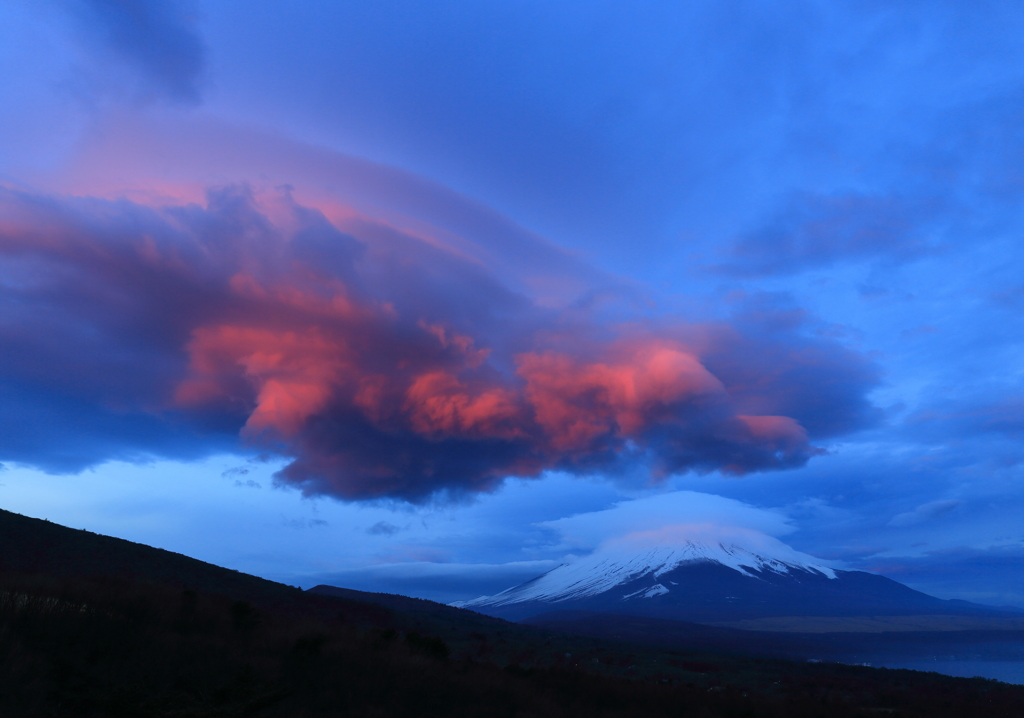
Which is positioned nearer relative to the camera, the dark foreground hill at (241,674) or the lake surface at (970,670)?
the dark foreground hill at (241,674)

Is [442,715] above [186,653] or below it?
below

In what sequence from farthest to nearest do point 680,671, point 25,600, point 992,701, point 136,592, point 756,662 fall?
1. point 756,662
2. point 680,671
3. point 992,701
4. point 136,592
5. point 25,600

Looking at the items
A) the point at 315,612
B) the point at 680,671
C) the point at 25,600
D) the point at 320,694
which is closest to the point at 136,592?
the point at 25,600

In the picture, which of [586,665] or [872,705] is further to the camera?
[586,665]

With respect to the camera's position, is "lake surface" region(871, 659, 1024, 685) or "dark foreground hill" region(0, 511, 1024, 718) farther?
"lake surface" region(871, 659, 1024, 685)

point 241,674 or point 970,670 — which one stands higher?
point 241,674

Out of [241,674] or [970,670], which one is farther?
[970,670]

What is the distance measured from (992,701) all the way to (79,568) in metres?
56.8

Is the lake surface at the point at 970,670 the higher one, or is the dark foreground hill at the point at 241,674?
the dark foreground hill at the point at 241,674

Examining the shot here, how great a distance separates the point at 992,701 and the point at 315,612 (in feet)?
141

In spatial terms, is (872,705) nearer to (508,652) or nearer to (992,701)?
(992,701)

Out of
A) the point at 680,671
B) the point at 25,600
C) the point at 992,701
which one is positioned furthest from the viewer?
the point at 680,671

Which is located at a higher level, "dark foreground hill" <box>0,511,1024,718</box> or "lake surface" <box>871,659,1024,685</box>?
"dark foreground hill" <box>0,511,1024,718</box>

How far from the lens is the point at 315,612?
42.6m
